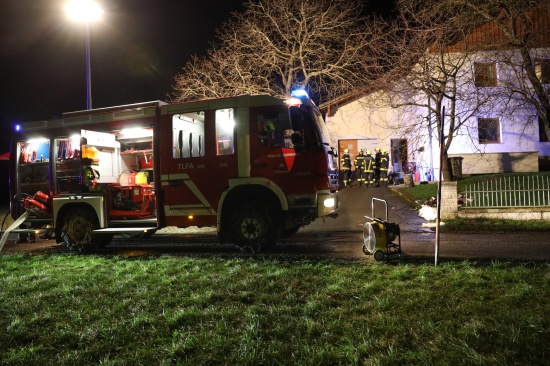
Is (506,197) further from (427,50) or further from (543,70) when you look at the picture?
(543,70)

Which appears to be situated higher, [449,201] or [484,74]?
[484,74]

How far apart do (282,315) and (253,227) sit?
4446mm

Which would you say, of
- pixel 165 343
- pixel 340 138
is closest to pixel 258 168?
pixel 165 343

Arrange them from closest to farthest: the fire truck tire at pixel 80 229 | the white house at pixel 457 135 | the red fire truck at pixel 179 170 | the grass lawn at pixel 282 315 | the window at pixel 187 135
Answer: the grass lawn at pixel 282 315, the red fire truck at pixel 179 170, the window at pixel 187 135, the fire truck tire at pixel 80 229, the white house at pixel 457 135

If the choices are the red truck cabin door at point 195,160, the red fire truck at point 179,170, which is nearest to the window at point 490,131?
the red fire truck at point 179,170

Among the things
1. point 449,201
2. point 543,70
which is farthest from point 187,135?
point 543,70

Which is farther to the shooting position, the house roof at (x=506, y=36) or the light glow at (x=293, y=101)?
the house roof at (x=506, y=36)

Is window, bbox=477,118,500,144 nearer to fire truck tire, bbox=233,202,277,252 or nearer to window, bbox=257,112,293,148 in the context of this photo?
window, bbox=257,112,293,148

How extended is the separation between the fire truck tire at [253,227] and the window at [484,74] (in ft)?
40.1

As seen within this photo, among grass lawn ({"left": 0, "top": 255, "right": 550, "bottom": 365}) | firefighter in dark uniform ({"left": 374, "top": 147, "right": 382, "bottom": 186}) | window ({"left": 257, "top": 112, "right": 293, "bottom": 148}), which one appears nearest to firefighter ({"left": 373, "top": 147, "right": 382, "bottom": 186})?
firefighter in dark uniform ({"left": 374, "top": 147, "right": 382, "bottom": 186})

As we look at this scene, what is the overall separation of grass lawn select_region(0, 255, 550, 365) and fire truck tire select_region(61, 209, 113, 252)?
118 inches

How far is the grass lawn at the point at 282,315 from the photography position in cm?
358

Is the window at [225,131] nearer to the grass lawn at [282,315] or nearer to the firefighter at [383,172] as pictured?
the grass lawn at [282,315]

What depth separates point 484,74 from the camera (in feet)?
59.1
